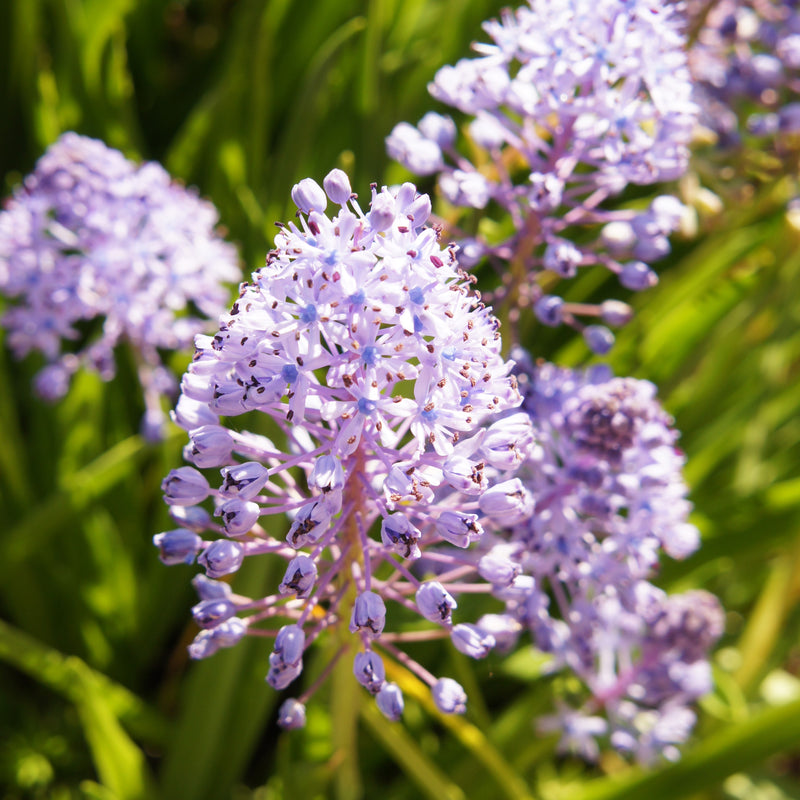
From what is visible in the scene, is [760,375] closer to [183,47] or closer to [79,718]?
[79,718]

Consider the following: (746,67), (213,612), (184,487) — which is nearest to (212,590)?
(213,612)

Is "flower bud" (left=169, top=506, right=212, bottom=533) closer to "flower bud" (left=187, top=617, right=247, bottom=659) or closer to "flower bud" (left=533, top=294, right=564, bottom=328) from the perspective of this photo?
"flower bud" (left=187, top=617, right=247, bottom=659)

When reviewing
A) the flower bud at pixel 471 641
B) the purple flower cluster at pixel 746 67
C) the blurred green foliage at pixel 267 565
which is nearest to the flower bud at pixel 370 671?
the flower bud at pixel 471 641

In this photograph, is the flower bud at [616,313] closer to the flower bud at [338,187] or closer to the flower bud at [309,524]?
the flower bud at [338,187]

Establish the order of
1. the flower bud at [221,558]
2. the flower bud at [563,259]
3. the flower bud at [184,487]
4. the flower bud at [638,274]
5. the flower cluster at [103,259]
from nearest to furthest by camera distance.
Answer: the flower bud at [221,558] < the flower bud at [184,487] < the flower bud at [563,259] < the flower bud at [638,274] < the flower cluster at [103,259]

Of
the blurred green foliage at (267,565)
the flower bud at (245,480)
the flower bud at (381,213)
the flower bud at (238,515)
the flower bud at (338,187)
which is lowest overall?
the blurred green foliage at (267,565)

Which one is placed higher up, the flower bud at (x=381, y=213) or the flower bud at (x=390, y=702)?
the flower bud at (x=381, y=213)

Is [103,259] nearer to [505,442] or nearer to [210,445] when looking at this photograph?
[210,445]
